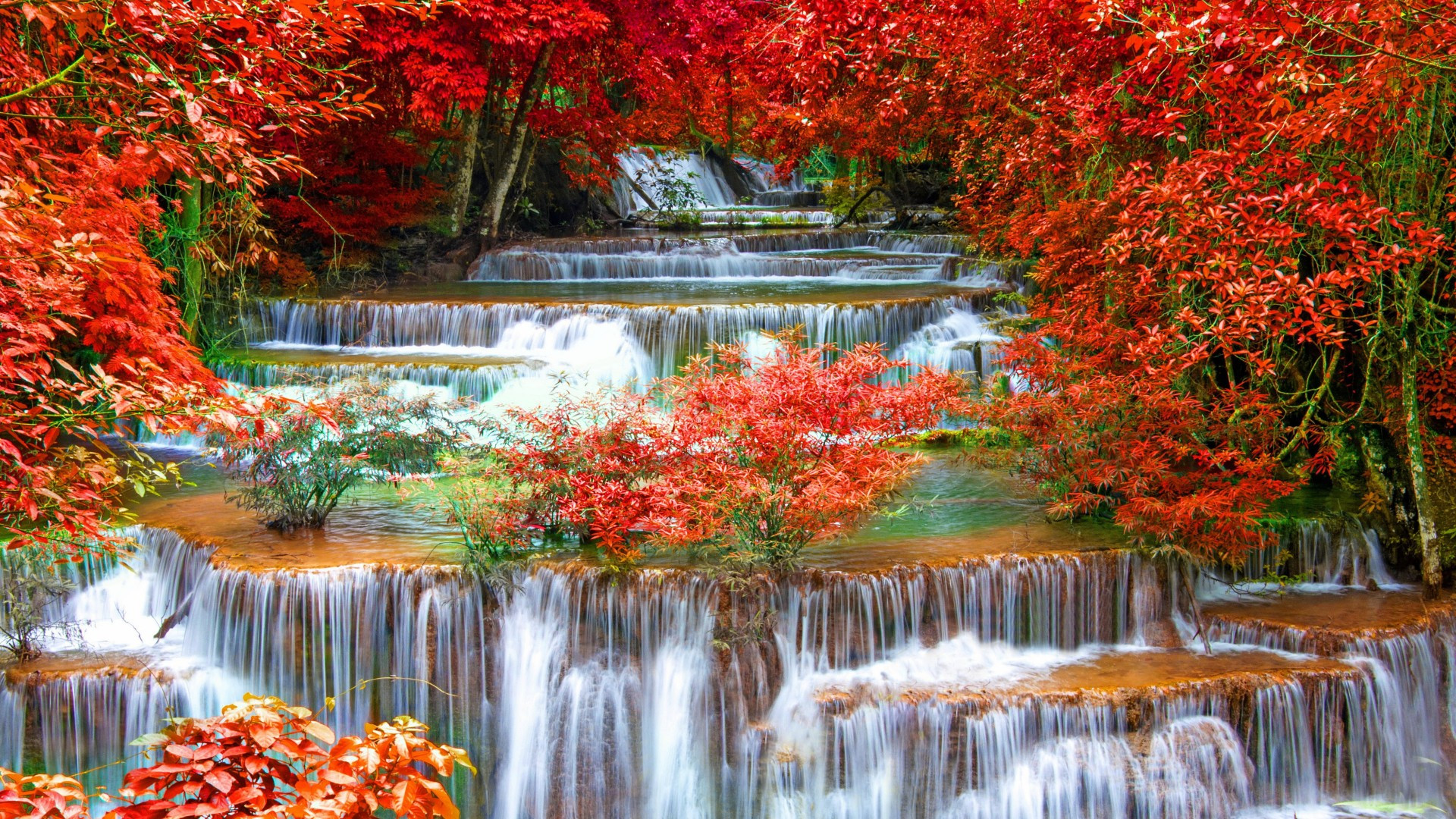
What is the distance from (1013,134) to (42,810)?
31.5 ft

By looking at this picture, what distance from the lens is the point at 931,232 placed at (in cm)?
2053

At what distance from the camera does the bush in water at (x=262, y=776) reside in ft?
9.43

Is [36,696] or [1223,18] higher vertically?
[1223,18]

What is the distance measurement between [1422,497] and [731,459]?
176 inches

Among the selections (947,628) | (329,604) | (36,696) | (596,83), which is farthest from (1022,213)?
(596,83)

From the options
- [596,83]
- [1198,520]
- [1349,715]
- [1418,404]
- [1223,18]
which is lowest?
[1349,715]

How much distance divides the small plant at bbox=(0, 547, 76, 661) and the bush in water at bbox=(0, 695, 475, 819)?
16.4ft

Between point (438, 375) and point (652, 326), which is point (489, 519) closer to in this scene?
point (438, 375)

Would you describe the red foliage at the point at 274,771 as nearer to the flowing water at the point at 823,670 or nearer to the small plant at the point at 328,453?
the flowing water at the point at 823,670

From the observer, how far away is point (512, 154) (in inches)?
734

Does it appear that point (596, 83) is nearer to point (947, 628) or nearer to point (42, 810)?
point (947, 628)

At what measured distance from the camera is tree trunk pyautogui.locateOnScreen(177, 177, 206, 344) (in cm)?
1169

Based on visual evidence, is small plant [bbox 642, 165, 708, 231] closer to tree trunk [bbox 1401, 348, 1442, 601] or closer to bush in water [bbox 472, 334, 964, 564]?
bush in water [bbox 472, 334, 964, 564]

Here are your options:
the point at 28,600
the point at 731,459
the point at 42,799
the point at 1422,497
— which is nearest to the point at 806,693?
the point at 731,459
